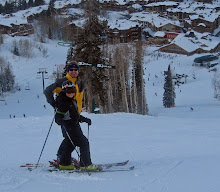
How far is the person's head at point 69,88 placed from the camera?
3449mm

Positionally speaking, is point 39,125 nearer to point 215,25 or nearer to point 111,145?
point 111,145

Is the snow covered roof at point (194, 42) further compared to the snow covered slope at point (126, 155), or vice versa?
the snow covered roof at point (194, 42)

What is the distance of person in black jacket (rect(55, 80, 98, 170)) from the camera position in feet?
11.5

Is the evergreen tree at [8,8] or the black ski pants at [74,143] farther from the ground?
the evergreen tree at [8,8]

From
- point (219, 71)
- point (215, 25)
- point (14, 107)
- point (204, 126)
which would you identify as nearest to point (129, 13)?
point (215, 25)

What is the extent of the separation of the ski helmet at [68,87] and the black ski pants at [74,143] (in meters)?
0.49

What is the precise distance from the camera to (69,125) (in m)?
3.64

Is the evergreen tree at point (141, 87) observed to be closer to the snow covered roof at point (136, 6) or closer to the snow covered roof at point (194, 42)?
the snow covered roof at point (194, 42)

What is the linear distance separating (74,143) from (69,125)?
0.28 metres

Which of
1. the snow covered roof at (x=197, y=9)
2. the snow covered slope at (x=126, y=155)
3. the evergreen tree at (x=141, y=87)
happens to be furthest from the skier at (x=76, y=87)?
the snow covered roof at (x=197, y=9)

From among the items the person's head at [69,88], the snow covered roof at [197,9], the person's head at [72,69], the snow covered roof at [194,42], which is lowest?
the person's head at [69,88]

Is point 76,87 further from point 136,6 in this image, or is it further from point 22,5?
point 22,5

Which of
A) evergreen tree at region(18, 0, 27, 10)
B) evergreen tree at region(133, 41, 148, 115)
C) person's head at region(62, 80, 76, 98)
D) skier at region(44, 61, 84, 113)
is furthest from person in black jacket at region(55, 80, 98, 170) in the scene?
evergreen tree at region(18, 0, 27, 10)

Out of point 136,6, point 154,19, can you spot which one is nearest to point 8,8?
point 136,6
